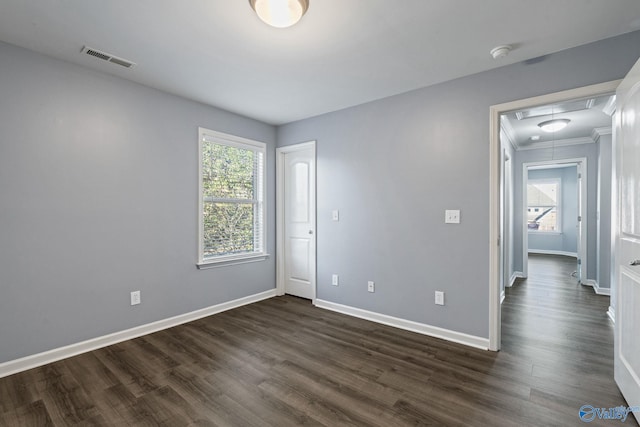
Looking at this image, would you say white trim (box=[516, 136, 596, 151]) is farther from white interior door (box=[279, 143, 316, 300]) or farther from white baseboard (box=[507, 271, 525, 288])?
white interior door (box=[279, 143, 316, 300])

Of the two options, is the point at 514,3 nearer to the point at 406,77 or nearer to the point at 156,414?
the point at 406,77

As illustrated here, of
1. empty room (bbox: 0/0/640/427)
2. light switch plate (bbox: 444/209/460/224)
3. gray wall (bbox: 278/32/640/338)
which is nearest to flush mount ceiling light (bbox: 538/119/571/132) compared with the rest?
empty room (bbox: 0/0/640/427)

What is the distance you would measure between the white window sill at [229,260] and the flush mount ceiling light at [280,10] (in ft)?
8.74

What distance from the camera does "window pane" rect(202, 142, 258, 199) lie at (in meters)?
3.55

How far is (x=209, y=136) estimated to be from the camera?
3.54 meters

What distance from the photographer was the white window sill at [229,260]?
3.46m

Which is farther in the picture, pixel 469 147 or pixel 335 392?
pixel 469 147

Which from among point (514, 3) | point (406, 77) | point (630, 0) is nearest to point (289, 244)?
point (406, 77)

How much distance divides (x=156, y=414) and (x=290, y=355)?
41.4 inches

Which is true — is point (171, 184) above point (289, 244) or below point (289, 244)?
above

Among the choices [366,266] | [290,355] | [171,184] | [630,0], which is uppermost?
[630,0]

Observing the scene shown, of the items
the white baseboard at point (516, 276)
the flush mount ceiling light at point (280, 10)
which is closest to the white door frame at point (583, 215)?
the white baseboard at point (516, 276)

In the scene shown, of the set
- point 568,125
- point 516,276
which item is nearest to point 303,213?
point 568,125

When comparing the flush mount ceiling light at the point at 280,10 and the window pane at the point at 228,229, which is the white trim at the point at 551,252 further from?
the flush mount ceiling light at the point at 280,10
